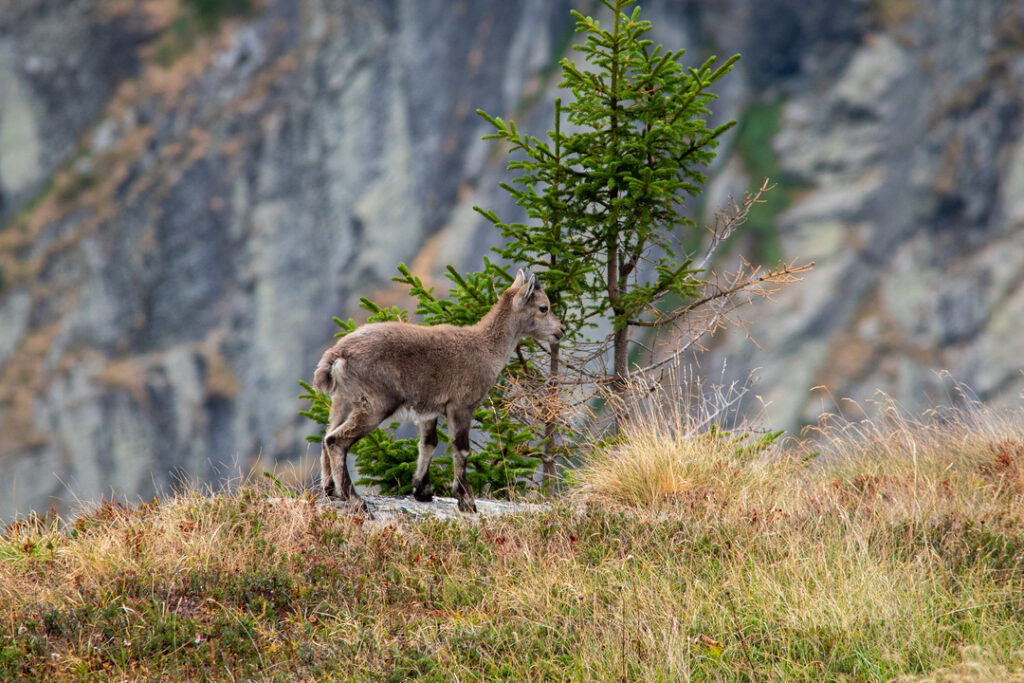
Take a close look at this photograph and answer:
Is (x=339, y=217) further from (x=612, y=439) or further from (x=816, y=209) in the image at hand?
(x=612, y=439)

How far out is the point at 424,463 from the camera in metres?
9.78

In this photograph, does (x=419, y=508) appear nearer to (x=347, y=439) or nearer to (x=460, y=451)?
(x=460, y=451)

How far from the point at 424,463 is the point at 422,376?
96cm

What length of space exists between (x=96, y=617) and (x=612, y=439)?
609cm

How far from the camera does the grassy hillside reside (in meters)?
6.35

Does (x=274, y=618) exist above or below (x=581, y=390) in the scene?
below

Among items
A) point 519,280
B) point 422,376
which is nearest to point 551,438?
A: point 519,280

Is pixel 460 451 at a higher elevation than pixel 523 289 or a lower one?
lower

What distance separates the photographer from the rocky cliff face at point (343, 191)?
77.9 m

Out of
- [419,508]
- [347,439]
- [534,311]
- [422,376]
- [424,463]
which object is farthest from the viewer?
[534,311]

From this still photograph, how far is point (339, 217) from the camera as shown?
89.4 m

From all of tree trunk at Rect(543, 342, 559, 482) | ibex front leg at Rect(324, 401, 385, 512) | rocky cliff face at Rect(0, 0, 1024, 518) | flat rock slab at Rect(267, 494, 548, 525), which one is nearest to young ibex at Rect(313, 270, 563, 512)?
ibex front leg at Rect(324, 401, 385, 512)

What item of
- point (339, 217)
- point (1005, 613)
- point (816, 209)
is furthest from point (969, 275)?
point (1005, 613)

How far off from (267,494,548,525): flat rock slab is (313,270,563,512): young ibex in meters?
0.13
